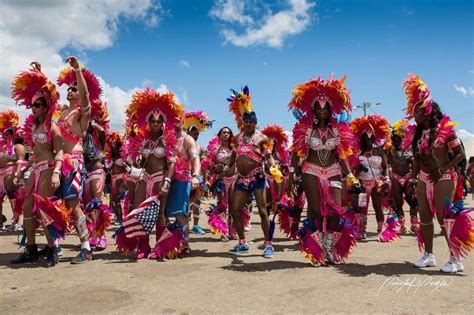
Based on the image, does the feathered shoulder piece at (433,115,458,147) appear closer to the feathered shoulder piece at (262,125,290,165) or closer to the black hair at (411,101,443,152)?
the black hair at (411,101,443,152)

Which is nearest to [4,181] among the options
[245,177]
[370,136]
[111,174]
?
[111,174]

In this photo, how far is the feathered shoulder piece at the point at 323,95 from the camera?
5945 millimetres

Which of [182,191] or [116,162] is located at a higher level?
[116,162]

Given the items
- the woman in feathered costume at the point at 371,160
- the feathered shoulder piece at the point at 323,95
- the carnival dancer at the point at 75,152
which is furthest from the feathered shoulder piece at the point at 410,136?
the carnival dancer at the point at 75,152

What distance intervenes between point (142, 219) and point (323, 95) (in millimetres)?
3176

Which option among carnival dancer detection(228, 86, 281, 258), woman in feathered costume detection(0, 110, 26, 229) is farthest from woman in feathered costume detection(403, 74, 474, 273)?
woman in feathered costume detection(0, 110, 26, 229)

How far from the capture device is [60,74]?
6.29m

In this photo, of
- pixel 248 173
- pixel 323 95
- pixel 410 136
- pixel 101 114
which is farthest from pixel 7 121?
pixel 410 136

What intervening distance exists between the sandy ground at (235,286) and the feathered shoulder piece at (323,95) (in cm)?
218

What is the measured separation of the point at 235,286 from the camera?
461 centimetres

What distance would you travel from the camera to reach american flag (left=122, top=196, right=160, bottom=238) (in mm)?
6234

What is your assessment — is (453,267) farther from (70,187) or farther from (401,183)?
(70,187)

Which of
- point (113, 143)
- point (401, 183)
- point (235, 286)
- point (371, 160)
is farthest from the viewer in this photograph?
point (113, 143)

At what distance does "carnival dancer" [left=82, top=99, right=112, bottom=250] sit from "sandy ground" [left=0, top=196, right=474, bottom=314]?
53cm
